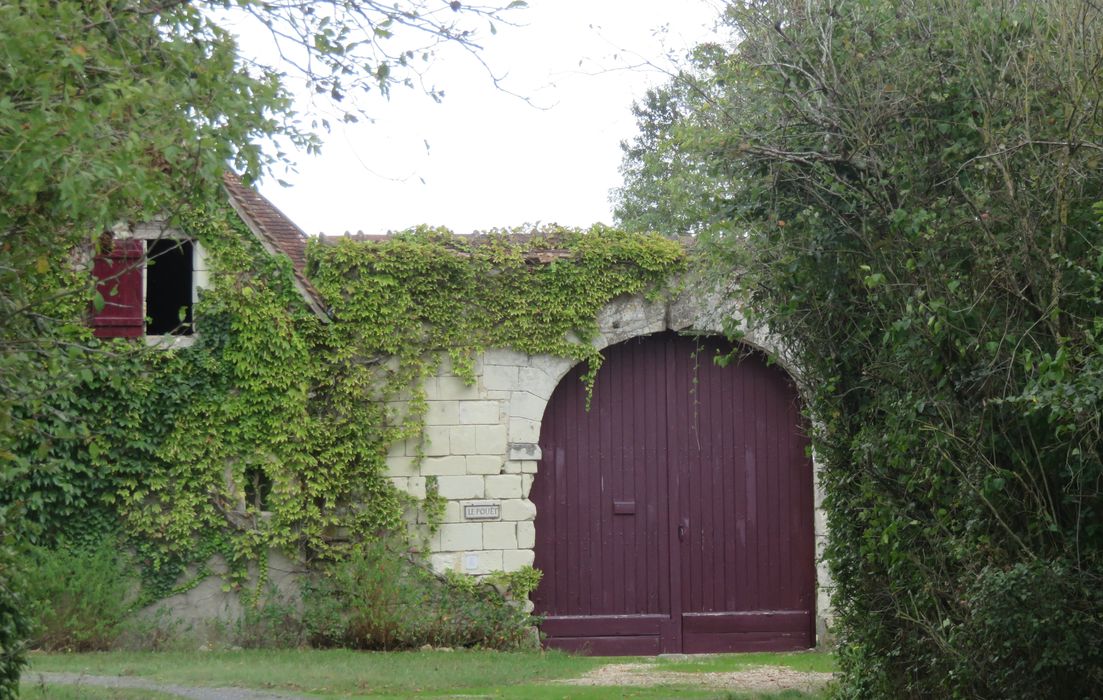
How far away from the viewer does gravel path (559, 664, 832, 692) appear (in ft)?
29.1

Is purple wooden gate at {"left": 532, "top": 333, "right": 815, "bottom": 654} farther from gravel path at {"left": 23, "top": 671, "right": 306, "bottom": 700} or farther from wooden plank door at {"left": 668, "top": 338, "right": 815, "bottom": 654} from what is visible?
gravel path at {"left": 23, "top": 671, "right": 306, "bottom": 700}

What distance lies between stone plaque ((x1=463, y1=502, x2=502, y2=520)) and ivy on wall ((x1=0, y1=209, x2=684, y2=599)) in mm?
555

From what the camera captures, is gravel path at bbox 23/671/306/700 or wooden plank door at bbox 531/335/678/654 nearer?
gravel path at bbox 23/671/306/700

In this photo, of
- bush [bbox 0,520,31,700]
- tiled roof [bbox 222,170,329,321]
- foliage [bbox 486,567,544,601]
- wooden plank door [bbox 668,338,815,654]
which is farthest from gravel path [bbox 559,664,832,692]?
bush [bbox 0,520,31,700]

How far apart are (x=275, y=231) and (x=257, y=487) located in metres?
3.34

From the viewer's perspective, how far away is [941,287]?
202 inches

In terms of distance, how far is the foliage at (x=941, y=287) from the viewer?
468 centimetres

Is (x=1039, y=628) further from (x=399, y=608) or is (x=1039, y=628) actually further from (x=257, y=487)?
(x=257, y=487)

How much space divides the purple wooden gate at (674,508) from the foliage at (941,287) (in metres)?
5.05

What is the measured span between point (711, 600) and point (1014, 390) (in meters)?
7.29

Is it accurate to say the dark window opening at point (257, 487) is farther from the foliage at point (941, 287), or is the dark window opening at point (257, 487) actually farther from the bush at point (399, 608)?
the foliage at point (941, 287)

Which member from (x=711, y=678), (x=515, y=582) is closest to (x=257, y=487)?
(x=515, y=582)

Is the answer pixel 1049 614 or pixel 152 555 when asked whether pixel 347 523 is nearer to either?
pixel 152 555

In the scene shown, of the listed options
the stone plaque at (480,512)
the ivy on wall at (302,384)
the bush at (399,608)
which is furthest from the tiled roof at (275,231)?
the bush at (399,608)
